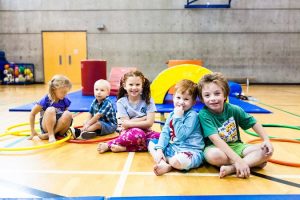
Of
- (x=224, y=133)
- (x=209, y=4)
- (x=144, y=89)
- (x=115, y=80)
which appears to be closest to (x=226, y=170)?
(x=224, y=133)

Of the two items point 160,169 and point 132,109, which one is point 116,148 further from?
point 160,169

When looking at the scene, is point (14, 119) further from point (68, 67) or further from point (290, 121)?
point (68, 67)

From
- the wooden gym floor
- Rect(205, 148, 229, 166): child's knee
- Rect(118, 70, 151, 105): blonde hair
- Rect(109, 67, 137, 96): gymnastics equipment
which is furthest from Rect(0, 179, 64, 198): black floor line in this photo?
Rect(109, 67, 137, 96): gymnastics equipment

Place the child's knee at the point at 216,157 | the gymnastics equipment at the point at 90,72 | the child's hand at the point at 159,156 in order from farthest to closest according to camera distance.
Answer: the gymnastics equipment at the point at 90,72 → the child's hand at the point at 159,156 → the child's knee at the point at 216,157

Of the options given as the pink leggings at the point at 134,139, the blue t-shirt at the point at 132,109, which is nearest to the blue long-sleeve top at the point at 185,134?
the pink leggings at the point at 134,139

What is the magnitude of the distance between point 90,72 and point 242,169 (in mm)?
5180

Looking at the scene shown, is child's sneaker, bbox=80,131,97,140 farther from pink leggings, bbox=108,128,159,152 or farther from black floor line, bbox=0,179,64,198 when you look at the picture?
black floor line, bbox=0,179,64,198

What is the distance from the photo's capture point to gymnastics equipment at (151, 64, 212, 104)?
519 cm

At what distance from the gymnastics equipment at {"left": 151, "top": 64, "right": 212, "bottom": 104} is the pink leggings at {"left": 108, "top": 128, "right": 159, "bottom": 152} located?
2.48 meters

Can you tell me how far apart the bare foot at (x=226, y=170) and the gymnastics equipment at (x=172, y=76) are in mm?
3072

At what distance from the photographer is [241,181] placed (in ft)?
6.89

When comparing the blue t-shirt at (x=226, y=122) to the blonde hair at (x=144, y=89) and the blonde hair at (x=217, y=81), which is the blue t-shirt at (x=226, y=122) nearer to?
the blonde hair at (x=217, y=81)

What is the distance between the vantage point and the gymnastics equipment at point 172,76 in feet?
17.0

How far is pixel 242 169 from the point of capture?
215 centimetres
